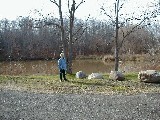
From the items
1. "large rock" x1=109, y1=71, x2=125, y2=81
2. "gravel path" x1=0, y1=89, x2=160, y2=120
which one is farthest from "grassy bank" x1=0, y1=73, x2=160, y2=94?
"gravel path" x1=0, y1=89, x2=160, y2=120

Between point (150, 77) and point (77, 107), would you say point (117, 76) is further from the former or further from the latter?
point (77, 107)

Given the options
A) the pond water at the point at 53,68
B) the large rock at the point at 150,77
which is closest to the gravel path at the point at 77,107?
the large rock at the point at 150,77

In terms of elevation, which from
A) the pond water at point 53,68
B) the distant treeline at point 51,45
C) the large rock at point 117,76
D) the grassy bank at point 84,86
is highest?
the distant treeline at point 51,45

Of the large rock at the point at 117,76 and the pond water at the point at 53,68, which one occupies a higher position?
the large rock at the point at 117,76

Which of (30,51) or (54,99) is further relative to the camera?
(30,51)

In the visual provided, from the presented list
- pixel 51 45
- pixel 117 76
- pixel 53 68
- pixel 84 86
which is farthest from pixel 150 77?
pixel 51 45

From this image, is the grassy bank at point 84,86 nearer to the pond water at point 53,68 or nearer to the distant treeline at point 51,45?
the pond water at point 53,68

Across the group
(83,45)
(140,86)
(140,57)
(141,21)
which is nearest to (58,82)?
(140,86)

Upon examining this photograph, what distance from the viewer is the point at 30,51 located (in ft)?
254

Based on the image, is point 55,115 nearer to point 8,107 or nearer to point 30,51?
point 8,107

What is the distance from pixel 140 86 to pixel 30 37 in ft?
271

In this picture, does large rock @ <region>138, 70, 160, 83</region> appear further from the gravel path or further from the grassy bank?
the gravel path

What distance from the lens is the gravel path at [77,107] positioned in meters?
11.9

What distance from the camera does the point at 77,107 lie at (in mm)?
13391
